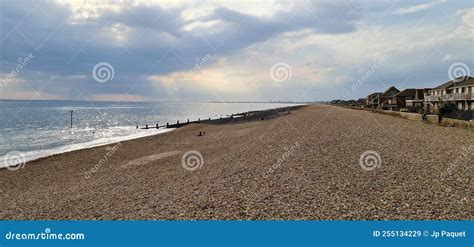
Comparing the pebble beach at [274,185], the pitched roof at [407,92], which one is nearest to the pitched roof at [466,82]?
the pebble beach at [274,185]

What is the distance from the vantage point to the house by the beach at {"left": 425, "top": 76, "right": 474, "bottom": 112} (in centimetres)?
4759

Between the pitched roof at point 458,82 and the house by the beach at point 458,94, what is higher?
the pitched roof at point 458,82

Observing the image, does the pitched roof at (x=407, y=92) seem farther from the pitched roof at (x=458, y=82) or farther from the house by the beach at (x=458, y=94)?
the pitched roof at (x=458, y=82)

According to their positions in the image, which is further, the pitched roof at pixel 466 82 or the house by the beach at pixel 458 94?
the pitched roof at pixel 466 82

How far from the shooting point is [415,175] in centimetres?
1293

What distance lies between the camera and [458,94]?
49.1 m

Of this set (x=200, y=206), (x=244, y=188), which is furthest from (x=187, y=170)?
(x=200, y=206)

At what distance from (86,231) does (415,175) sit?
1251cm

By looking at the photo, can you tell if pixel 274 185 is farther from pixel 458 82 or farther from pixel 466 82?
pixel 458 82

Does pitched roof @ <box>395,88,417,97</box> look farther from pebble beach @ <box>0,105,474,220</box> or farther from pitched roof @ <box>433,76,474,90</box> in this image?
pebble beach @ <box>0,105,474,220</box>

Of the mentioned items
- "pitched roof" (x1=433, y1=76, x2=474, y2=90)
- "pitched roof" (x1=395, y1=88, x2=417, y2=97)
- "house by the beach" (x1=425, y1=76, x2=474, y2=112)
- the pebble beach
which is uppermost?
"pitched roof" (x1=395, y1=88, x2=417, y2=97)

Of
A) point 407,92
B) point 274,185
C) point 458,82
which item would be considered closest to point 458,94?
point 458,82

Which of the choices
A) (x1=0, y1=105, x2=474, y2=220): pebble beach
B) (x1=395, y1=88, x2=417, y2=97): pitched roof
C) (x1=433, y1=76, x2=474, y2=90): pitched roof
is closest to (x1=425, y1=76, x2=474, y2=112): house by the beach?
(x1=433, y1=76, x2=474, y2=90): pitched roof

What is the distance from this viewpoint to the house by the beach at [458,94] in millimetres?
47594
